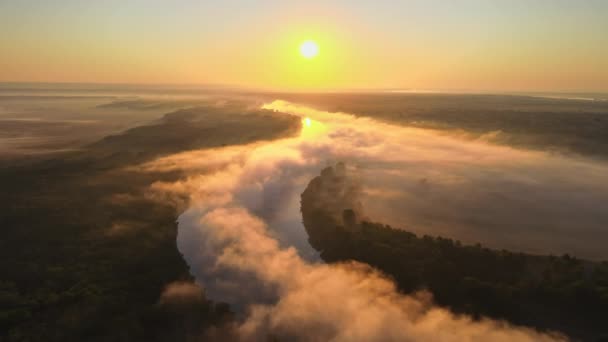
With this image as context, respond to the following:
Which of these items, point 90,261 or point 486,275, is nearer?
point 486,275

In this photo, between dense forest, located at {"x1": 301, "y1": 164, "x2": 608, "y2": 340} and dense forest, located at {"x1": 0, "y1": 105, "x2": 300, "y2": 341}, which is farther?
dense forest, located at {"x1": 301, "y1": 164, "x2": 608, "y2": 340}

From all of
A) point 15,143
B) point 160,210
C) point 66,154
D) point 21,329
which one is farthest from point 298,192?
point 15,143

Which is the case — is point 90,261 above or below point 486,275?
below

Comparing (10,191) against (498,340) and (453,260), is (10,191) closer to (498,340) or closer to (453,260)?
(453,260)
